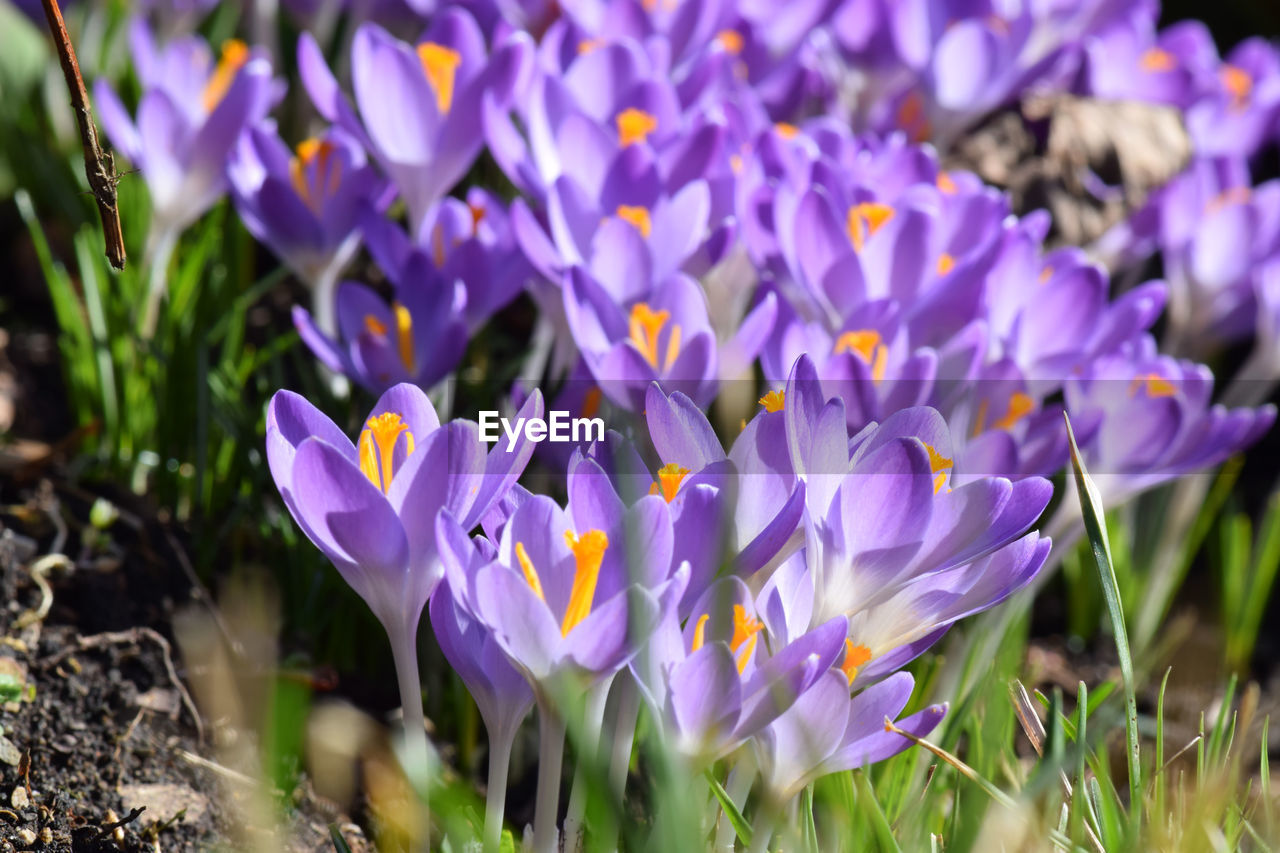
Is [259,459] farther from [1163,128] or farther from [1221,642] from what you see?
[1163,128]

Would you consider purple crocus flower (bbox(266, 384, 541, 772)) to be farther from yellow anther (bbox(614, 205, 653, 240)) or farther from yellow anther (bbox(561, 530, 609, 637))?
yellow anther (bbox(614, 205, 653, 240))

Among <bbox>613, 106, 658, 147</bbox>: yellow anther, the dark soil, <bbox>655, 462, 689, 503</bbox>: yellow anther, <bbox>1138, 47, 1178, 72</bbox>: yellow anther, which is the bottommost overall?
the dark soil

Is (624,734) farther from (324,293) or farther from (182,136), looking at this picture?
(182,136)

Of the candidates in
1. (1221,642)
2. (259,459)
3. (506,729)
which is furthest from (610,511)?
(1221,642)

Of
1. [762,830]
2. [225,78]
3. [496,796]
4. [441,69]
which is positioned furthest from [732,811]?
[225,78]

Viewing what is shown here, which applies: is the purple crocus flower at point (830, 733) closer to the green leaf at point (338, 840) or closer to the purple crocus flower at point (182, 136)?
the green leaf at point (338, 840)

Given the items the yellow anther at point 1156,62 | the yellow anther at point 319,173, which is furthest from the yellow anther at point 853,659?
the yellow anther at point 1156,62

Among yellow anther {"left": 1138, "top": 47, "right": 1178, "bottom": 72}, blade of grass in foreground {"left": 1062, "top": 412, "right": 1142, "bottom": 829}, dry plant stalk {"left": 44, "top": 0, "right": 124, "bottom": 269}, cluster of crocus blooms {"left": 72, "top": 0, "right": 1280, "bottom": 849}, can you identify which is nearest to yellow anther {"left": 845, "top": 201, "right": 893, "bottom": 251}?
cluster of crocus blooms {"left": 72, "top": 0, "right": 1280, "bottom": 849}
